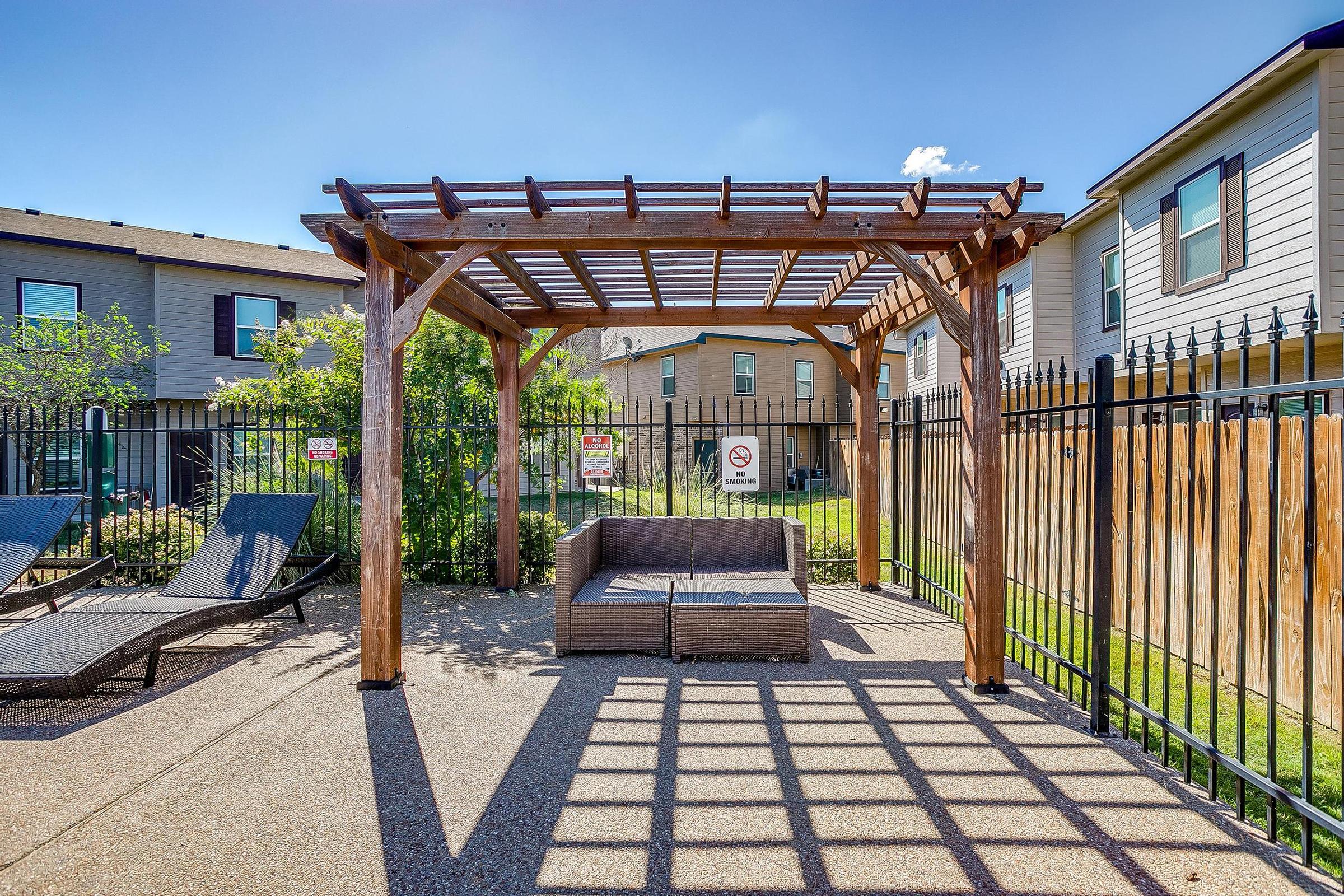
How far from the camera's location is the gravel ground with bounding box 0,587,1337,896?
2328mm

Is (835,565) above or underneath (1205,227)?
underneath

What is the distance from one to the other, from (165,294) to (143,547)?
8.15 m

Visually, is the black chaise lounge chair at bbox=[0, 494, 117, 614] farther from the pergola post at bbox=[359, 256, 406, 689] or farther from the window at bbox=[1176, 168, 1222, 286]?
the window at bbox=[1176, 168, 1222, 286]

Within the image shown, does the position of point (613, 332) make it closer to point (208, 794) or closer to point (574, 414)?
point (574, 414)

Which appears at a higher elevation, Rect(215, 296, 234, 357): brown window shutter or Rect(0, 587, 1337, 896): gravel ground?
Rect(215, 296, 234, 357): brown window shutter

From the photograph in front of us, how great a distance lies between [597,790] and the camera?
293 cm

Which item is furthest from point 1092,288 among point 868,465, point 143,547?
point 143,547

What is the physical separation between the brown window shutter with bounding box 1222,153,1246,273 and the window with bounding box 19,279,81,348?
17.5 m

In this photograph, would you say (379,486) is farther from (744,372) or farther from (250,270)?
(744,372)

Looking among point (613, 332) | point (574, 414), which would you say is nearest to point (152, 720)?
point (574, 414)

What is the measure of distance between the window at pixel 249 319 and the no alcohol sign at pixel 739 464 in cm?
1135

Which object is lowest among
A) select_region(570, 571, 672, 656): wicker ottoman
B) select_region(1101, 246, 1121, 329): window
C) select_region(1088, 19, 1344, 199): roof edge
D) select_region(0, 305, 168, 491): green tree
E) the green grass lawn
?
the green grass lawn

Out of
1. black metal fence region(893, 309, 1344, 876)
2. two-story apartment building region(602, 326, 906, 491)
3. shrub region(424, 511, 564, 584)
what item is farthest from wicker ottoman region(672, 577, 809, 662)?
two-story apartment building region(602, 326, 906, 491)

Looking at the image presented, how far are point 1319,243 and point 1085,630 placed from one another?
610 centimetres
